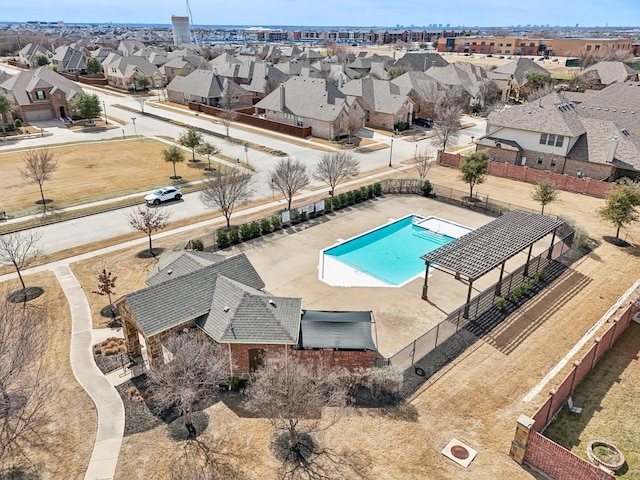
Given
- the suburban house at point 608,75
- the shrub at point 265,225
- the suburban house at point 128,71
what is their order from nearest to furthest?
the shrub at point 265,225
the suburban house at point 608,75
the suburban house at point 128,71

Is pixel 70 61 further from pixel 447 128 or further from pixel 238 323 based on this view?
pixel 238 323

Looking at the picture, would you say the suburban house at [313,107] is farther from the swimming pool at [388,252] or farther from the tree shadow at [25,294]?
the tree shadow at [25,294]

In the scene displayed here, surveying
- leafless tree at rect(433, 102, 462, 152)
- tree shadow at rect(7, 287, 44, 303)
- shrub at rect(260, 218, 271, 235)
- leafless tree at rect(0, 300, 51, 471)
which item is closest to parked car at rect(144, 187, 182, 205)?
shrub at rect(260, 218, 271, 235)

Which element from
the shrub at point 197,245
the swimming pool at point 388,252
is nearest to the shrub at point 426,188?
the swimming pool at point 388,252

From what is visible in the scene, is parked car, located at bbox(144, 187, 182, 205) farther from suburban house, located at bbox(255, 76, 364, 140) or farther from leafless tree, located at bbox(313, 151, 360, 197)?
suburban house, located at bbox(255, 76, 364, 140)

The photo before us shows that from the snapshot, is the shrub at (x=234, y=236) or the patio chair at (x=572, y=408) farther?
the shrub at (x=234, y=236)

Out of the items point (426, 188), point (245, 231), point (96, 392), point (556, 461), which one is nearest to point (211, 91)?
point (426, 188)

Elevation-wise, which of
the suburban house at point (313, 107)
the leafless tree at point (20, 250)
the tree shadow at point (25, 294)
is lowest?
the tree shadow at point (25, 294)

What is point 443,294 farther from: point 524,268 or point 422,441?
point 422,441
